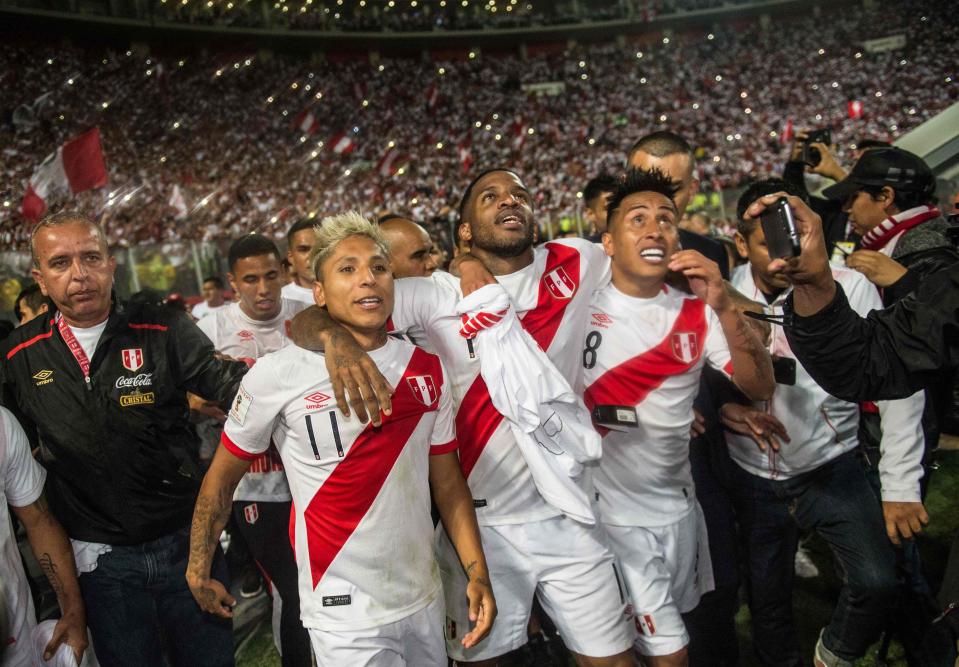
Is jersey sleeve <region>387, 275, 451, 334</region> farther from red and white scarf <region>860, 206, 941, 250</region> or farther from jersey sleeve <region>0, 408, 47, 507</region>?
red and white scarf <region>860, 206, 941, 250</region>

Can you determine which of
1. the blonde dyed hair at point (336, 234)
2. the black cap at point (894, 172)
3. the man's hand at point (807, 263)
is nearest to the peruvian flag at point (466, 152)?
the black cap at point (894, 172)

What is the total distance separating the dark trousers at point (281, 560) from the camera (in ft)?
10.8

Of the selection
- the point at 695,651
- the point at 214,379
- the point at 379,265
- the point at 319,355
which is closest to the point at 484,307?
the point at 379,265

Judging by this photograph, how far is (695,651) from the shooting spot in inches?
127

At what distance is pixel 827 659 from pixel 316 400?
2538 millimetres

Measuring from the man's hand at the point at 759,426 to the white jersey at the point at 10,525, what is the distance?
2919 millimetres

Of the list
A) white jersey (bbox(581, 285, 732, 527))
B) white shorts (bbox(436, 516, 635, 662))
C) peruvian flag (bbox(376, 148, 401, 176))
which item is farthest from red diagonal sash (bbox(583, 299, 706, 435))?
peruvian flag (bbox(376, 148, 401, 176))

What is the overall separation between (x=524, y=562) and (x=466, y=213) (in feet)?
5.16

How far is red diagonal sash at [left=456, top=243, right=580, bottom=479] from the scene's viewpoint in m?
2.74

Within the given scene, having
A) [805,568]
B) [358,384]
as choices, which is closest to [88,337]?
[358,384]

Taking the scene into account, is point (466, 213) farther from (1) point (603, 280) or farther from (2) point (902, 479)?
(2) point (902, 479)

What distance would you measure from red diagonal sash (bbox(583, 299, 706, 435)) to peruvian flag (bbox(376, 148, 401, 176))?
2445cm

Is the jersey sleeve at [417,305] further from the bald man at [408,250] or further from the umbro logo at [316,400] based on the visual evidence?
the bald man at [408,250]

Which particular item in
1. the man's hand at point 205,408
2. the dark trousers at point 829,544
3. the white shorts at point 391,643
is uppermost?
the man's hand at point 205,408
